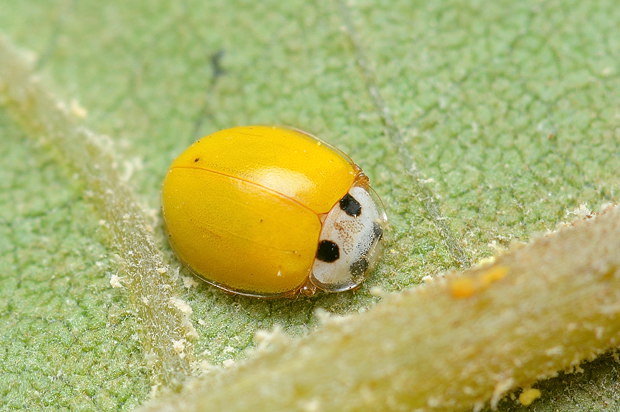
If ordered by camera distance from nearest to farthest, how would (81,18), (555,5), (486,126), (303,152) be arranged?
(303,152), (486,126), (555,5), (81,18)

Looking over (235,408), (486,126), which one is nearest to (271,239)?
(235,408)

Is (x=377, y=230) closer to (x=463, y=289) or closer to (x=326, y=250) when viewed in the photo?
(x=326, y=250)

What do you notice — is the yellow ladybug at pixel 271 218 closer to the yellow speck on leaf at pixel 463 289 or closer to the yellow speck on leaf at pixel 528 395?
the yellow speck on leaf at pixel 463 289

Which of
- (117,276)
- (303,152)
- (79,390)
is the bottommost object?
(79,390)

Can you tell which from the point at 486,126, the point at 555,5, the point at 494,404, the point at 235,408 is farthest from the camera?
the point at 555,5

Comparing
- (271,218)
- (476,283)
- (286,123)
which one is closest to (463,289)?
(476,283)

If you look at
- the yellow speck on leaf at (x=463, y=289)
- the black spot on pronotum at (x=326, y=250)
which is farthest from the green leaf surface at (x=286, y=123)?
the yellow speck on leaf at (x=463, y=289)

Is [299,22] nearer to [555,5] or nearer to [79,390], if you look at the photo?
[555,5]
